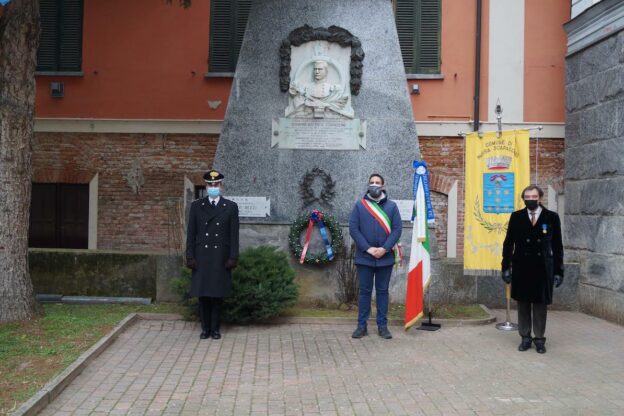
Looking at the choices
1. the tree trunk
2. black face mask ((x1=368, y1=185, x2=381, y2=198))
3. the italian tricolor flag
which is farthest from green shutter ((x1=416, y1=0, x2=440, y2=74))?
the tree trunk

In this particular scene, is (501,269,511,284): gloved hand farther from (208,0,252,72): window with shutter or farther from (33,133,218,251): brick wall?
(208,0,252,72): window with shutter

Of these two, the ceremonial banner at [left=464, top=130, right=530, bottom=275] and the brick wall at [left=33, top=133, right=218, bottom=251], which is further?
the brick wall at [left=33, top=133, right=218, bottom=251]

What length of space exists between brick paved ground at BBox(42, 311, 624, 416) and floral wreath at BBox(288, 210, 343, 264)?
1.40 meters

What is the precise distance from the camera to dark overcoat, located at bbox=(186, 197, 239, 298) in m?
8.24

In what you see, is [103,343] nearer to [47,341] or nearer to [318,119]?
[47,341]

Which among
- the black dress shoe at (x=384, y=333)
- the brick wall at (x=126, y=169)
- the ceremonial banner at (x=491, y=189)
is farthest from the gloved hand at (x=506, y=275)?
the brick wall at (x=126, y=169)

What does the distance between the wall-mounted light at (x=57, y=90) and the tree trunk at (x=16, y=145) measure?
6.23 m

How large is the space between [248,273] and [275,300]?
0.49m

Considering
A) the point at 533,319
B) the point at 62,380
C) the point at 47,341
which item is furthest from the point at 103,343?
the point at 533,319

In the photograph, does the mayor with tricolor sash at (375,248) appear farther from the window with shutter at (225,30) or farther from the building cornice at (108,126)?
the window with shutter at (225,30)

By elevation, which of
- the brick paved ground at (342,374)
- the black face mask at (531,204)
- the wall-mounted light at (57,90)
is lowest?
the brick paved ground at (342,374)

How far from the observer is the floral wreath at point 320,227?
10.1 metres

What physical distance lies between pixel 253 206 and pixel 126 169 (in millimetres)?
5437

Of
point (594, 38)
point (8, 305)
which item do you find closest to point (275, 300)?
point (8, 305)
